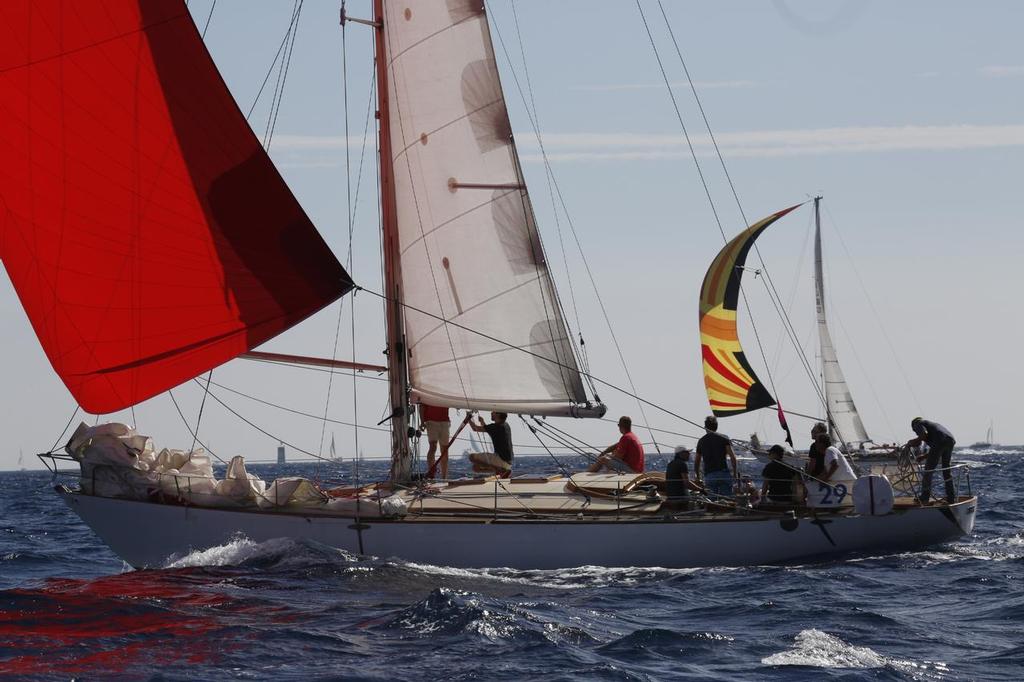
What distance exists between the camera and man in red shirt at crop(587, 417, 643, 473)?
18797 millimetres

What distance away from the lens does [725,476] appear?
16.9 m

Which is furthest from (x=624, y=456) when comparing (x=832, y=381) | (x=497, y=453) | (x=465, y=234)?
(x=832, y=381)

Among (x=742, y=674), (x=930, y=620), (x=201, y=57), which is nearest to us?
(x=742, y=674)

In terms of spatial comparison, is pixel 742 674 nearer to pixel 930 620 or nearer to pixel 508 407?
pixel 930 620

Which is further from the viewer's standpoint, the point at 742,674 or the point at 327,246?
the point at 327,246

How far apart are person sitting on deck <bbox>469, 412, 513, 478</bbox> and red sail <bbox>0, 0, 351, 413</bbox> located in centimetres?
353

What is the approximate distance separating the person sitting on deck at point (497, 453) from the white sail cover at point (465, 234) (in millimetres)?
734

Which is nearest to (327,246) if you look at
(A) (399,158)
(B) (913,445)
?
(A) (399,158)

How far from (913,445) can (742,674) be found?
30.6 feet

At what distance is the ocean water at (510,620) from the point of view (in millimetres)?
10602

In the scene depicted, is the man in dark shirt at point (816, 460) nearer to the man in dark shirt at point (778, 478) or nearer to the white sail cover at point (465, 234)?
the man in dark shirt at point (778, 478)

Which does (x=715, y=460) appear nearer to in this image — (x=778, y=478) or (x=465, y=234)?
(x=778, y=478)

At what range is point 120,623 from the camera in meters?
12.6

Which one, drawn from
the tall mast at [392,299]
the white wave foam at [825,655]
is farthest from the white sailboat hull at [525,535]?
the white wave foam at [825,655]
